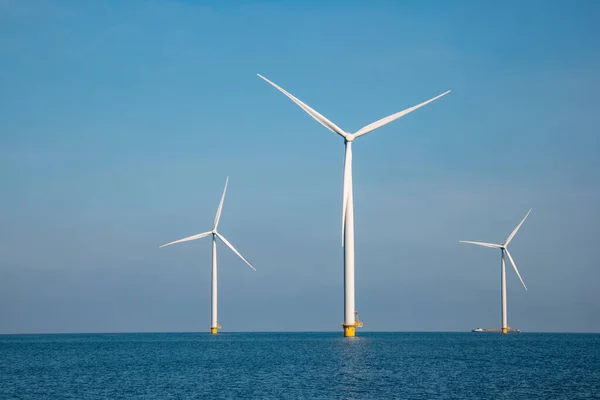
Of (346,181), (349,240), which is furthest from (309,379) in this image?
(346,181)

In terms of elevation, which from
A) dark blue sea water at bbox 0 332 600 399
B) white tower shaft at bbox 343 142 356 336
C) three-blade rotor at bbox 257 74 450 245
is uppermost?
three-blade rotor at bbox 257 74 450 245

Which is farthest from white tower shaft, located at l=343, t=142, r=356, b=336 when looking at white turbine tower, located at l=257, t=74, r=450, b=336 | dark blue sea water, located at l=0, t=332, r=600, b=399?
dark blue sea water, located at l=0, t=332, r=600, b=399

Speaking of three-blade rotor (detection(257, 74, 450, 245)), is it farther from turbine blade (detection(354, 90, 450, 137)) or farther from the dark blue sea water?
the dark blue sea water

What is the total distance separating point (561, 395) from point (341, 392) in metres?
15.7

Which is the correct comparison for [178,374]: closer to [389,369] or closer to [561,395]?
[389,369]

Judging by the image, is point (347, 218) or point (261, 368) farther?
point (347, 218)

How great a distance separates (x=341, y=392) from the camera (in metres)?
62.6

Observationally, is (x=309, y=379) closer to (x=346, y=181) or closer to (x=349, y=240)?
(x=349, y=240)

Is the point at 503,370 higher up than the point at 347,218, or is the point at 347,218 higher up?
the point at 347,218

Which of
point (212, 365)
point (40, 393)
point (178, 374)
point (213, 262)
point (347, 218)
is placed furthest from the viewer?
point (213, 262)

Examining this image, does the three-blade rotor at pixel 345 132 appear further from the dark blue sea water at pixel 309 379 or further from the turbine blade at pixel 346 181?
the dark blue sea water at pixel 309 379

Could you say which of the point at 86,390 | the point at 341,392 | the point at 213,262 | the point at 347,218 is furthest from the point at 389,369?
the point at 213,262

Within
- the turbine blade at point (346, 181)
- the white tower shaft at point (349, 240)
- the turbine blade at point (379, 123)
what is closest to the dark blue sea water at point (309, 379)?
the white tower shaft at point (349, 240)

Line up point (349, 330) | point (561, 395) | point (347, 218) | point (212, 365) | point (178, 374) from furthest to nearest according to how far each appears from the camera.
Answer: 1. point (349, 330)
2. point (347, 218)
3. point (212, 365)
4. point (178, 374)
5. point (561, 395)
